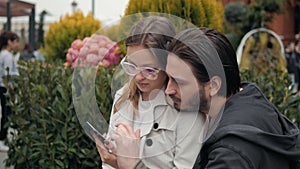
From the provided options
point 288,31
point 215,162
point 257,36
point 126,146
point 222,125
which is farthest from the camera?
point 288,31

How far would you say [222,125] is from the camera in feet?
6.30

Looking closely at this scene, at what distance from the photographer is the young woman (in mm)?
2184

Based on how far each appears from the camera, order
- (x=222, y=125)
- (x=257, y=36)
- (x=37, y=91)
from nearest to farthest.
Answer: (x=222, y=125), (x=37, y=91), (x=257, y=36)

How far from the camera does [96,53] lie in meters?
3.64

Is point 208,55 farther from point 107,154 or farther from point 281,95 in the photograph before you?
point 281,95

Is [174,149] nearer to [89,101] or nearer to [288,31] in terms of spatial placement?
[89,101]

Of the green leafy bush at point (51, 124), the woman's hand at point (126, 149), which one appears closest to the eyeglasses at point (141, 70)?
the woman's hand at point (126, 149)

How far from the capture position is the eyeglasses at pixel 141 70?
2.22 meters

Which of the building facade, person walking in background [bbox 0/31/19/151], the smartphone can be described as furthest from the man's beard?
the building facade

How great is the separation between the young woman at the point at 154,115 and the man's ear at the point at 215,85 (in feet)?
0.71

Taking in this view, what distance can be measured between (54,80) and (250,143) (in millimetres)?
3254

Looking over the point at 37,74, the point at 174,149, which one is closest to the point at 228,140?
the point at 174,149

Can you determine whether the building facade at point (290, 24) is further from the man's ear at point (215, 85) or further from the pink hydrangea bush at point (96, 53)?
the man's ear at point (215, 85)

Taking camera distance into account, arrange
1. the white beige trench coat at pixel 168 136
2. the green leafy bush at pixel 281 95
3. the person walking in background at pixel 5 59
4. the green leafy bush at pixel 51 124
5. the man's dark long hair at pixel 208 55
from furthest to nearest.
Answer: the person walking in background at pixel 5 59
the green leafy bush at pixel 51 124
the green leafy bush at pixel 281 95
the white beige trench coat at pixel 168 136
the man's dark long hair at pixel 208 55
